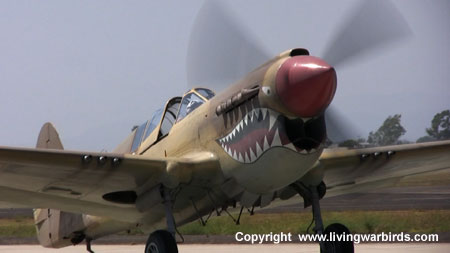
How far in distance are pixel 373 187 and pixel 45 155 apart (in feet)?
20.5

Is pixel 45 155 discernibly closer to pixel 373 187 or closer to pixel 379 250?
pixel 373 187

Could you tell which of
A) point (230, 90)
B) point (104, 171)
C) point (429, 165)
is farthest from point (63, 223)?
point (429, 165)

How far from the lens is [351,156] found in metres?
11.5

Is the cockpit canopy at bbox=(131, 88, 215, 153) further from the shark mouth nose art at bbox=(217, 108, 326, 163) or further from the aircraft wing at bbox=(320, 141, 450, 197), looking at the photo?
the aircraft wing at bbox=(320, 141, 450, 197)

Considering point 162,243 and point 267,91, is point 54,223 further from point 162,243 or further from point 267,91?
point 267,91

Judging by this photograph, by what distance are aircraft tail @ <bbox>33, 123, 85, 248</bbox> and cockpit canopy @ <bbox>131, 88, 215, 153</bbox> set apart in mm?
2251

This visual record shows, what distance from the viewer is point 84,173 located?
36.7 feet

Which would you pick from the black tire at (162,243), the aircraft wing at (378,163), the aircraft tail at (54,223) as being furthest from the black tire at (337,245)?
the aircraft tail at (54,223)

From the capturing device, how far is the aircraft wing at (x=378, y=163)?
1150 cm

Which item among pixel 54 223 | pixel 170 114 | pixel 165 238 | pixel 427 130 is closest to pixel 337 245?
pixel 165 238

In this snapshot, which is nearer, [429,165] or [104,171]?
[104,171]

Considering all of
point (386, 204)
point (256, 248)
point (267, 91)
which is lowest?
point (267, 91)

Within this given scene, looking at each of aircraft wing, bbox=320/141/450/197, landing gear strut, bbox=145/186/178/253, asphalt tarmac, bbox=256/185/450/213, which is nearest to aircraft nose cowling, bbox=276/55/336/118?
aircraft wing, bbox=320/141/450/197

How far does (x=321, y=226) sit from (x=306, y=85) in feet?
9.22
